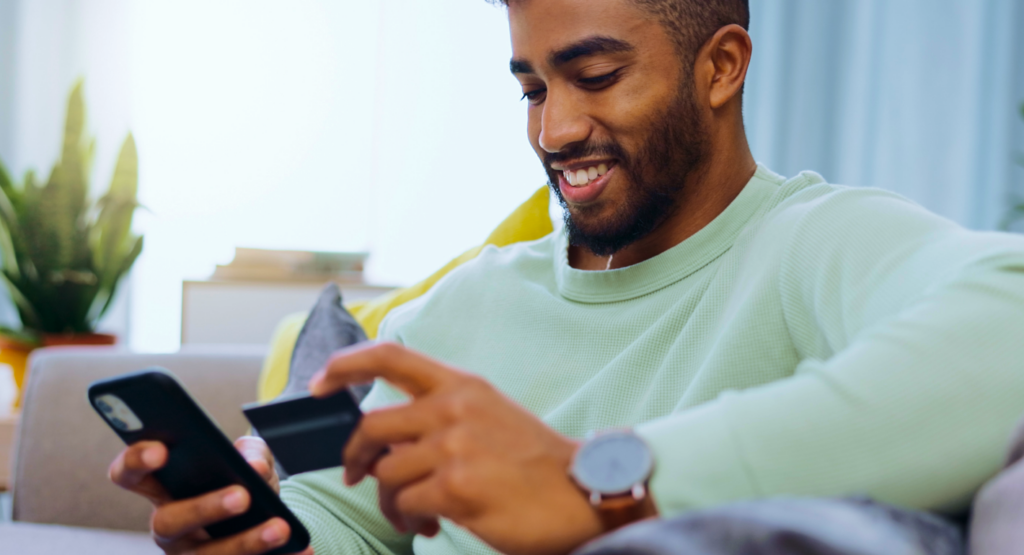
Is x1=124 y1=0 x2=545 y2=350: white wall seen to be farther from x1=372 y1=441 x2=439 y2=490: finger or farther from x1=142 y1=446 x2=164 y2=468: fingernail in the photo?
x1=372 y1=441 x2=439 y2=490: finger

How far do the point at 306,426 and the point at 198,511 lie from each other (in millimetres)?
195

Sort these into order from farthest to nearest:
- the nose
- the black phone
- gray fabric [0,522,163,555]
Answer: gray fabric [0,522,163,555] < the nose < the black phone

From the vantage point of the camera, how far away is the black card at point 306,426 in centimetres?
55

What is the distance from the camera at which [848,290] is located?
69cm

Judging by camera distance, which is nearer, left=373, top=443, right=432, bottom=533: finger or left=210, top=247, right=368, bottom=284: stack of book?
left=373, top=443, right=432, bottom=533: finger

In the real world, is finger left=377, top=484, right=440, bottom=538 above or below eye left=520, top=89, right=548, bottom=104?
below

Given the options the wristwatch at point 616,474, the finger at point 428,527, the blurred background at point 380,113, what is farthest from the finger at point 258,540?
the blurred background at point 380,113

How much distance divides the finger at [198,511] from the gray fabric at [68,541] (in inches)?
22.5

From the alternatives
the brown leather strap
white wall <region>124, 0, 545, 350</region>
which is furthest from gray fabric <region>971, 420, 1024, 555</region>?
white wall <region>124, 0, 545, 350</region>

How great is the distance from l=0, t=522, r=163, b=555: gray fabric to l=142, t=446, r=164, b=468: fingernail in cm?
64

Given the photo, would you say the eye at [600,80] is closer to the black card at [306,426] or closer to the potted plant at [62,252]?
the black card at [306,426]

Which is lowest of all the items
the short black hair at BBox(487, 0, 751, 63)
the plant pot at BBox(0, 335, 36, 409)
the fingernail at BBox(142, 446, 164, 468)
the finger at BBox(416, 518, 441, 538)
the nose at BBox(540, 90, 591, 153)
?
the plant pot at BBox(0, 335, 36, 409)

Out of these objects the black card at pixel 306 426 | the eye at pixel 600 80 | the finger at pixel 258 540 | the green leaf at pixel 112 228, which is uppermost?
the eye at pixel 600 80

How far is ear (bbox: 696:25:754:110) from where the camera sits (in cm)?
100
